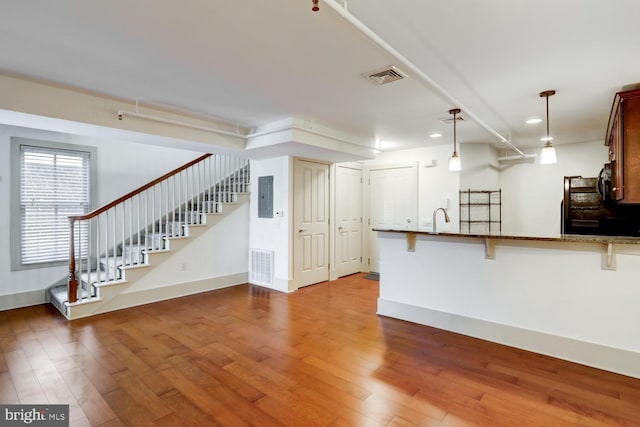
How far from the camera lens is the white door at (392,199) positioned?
20.3 feet

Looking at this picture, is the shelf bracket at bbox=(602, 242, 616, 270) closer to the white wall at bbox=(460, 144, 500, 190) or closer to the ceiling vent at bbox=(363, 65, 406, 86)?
the ceiling vent at bbox=(363, 65, 406, 86)

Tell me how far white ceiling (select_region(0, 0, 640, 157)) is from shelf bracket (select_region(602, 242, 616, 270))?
60.4 inches

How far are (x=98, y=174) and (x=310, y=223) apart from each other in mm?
3520

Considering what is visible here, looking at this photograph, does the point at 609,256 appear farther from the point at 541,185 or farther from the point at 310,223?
the point at 310,223

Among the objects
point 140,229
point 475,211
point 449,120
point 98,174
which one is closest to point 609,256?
point 449,120

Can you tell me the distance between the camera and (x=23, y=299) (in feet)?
14.4

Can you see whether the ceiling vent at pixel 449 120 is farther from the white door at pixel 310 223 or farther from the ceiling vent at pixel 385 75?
the white door at pixel 310 223

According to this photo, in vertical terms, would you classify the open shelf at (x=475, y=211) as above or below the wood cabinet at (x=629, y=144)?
below

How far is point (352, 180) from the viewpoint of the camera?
6633 millimetres

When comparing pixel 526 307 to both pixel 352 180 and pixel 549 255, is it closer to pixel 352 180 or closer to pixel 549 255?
pixel 549 255

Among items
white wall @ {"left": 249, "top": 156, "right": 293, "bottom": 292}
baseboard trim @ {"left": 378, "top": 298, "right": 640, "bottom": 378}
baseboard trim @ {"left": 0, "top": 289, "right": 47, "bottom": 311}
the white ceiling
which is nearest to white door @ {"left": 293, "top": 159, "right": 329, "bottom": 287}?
white wall @ {"left": 249, "top": 156, "right": 293, "bottom": 292}

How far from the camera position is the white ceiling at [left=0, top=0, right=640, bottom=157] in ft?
6.38

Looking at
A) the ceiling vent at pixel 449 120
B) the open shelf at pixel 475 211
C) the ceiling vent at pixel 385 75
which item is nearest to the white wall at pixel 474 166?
the open shelf at pixel 475 211

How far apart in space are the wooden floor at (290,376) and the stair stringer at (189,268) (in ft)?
1.22
